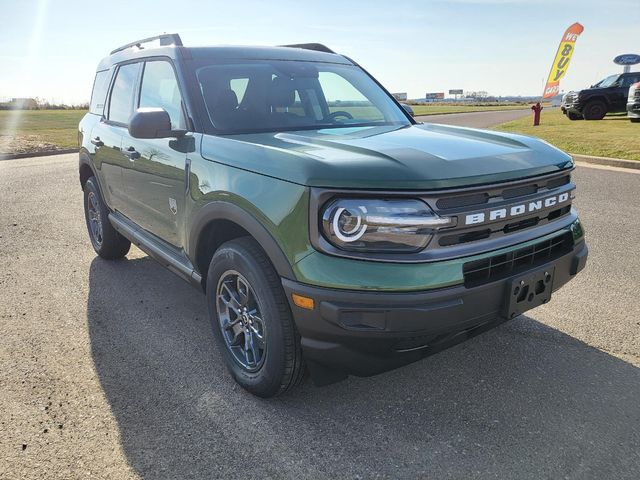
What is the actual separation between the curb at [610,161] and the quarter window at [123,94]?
9.75 metres

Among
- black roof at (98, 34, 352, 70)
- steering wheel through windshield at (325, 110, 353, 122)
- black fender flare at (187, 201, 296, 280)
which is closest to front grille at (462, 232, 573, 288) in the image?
black fender flare at (187, 201, 296, 280)

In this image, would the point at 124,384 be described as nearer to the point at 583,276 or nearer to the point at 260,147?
the point at 260,147

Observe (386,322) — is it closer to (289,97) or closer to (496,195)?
(496,195)

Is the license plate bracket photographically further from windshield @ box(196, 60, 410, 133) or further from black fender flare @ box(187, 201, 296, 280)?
windshield @ box(196, 60, 410, 133)

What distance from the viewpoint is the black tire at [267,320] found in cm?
252

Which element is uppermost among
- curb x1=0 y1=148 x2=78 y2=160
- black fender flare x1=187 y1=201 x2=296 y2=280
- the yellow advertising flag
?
the yellow advertising flag

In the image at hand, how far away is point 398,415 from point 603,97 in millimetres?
23054

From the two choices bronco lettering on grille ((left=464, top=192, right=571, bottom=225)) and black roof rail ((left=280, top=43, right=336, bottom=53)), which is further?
black roof rail ((left=280, top=43, right=336, bottom=53))

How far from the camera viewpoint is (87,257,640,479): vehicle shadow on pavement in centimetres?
235

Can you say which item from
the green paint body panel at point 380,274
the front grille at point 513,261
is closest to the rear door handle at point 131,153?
the green paint body panel at point 380,274

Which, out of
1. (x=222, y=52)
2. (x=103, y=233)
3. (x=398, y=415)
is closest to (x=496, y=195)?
(x=398, y=415)

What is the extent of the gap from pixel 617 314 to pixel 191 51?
3.48 meters

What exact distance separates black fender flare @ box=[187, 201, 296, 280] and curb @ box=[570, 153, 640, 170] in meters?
10.1

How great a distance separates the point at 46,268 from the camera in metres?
5.14
